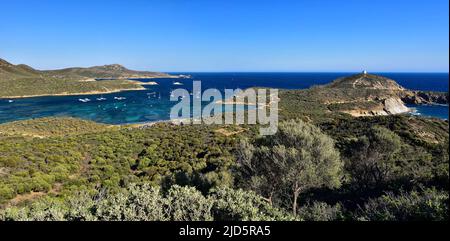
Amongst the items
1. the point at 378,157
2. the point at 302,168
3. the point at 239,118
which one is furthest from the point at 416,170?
the point at 239,118

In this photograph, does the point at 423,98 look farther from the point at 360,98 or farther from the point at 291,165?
the point at 291,165

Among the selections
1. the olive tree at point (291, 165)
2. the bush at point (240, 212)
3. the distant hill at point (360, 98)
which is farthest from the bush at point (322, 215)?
the distant hill at point (360, 98)

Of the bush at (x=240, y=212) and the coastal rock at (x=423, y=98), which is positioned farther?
the coastal rock at (x=423, y=98)

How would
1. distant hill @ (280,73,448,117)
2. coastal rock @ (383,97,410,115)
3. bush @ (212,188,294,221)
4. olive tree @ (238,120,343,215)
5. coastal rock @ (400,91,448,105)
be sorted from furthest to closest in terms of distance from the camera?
1. coastal rock @ (400,91,448,105)
2. coastal rock @ (383,97,410,115)
3. distant hill @ (280,73,448,117)
4. olive tree @ (238,120,343,215)
5. bush @ (212,188,294,221)

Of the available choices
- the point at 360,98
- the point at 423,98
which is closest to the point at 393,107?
the point at 360,98

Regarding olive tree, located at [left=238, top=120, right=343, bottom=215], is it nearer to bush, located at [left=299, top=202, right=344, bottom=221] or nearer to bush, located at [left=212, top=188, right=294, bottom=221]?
bush, located at [left=299, top=202, right=344, bottom=221]

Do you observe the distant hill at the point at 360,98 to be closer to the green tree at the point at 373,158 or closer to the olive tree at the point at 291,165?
the green tree at the point at 373,158

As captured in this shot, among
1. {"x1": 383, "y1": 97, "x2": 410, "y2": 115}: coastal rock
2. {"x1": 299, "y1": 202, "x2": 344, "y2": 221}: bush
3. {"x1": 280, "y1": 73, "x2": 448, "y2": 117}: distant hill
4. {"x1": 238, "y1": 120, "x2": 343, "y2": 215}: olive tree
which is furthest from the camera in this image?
{"x1": 383, "y1": 97, "x2": 410, "y2": 115}: coastal rock

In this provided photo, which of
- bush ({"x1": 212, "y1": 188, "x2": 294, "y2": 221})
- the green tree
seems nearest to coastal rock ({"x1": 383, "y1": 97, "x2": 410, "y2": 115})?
the green tree

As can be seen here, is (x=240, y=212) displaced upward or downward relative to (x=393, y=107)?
upward

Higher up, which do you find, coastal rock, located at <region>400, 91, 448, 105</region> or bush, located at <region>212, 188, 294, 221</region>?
bush, located at <region>212, 188, 294, 221</region>

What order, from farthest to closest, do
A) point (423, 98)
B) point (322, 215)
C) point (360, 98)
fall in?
point (423, 98)
point (360, 98)
point (322, 215)

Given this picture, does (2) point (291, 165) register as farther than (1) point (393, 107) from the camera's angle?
No

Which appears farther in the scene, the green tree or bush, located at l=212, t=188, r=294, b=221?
the green tree
